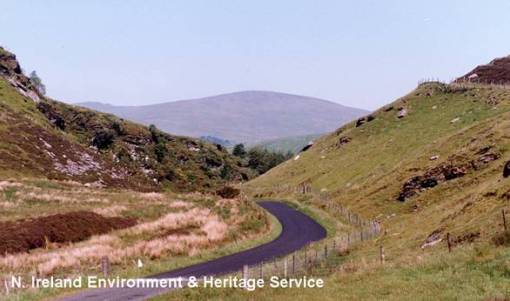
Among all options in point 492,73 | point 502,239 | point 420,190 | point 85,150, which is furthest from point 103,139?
point 502,239

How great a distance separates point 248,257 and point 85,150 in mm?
96551

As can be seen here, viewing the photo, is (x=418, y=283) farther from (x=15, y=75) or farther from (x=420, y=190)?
(x=15, y=75)

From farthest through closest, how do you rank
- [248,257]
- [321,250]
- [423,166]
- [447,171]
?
[423,166] < [447,171] < [321,250] < [248,257]

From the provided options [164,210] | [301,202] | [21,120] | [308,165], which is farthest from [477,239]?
[21,120]

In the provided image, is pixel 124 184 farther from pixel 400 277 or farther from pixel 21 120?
pixel 400 277

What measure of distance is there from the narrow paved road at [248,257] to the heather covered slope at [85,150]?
164 ft

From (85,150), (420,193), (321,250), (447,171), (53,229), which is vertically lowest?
(321,250)

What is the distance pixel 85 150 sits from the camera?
128 metres

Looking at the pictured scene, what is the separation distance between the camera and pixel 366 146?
4023 inches

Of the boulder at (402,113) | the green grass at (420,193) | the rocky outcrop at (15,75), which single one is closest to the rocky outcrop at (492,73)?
the green grass at (420,193)

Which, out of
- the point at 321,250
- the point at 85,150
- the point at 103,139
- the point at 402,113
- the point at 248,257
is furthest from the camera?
the point at 103,139

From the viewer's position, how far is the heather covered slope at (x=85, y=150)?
10356cm

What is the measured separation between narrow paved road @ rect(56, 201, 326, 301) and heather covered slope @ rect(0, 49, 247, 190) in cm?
4999

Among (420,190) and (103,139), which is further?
(103,139)
